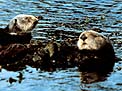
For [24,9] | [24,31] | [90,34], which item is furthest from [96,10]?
[90,34]

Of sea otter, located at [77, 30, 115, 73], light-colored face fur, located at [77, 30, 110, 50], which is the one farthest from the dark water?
light-colored face fur, located at [77, 30, 110, 50]

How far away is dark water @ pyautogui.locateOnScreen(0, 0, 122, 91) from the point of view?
9656mm

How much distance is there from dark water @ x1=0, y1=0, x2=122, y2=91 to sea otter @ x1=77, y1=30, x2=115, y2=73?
0.98 feet

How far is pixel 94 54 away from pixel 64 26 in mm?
5996

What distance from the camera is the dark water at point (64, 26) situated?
9656 millimetres

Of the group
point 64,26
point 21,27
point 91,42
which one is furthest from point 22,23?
point 91,42

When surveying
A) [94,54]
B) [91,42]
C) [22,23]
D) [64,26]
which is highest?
[22,23]

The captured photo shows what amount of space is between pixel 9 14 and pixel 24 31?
3409 millimetres

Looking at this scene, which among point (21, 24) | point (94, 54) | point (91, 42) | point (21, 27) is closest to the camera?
point (94, 54)

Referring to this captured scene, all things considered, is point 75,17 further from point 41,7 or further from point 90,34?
point 90,34

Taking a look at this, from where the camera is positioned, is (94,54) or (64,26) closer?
(94,54)

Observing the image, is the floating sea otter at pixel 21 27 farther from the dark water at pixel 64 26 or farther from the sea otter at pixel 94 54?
the sea otter at pixel 94 54

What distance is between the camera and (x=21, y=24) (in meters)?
15.7

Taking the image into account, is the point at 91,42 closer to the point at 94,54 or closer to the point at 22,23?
the point at 94,54
